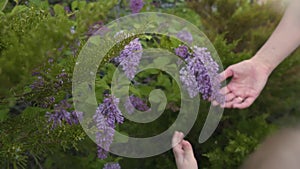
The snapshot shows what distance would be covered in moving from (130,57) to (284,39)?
655mm

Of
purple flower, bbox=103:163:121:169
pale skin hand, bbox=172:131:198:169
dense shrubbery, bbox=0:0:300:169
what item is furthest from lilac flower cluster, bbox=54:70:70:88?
purple flower, bbox=103:163:121:169

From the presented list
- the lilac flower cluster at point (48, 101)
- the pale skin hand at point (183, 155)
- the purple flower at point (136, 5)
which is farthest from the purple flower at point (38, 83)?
the purple flower at point (136, 5)

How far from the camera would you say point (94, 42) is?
4.83 feet

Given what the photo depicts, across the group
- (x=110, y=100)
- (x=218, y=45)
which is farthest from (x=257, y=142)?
(x=110, y=100)

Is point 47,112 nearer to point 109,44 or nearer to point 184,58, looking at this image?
point 109,44

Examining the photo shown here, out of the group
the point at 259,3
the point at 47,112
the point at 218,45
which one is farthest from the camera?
the point at 259,3

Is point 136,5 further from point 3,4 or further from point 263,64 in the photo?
point 3,4

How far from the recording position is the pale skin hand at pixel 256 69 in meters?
1.96

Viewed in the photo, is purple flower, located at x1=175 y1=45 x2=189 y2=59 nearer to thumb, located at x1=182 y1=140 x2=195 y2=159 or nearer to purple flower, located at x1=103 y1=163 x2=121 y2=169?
thumb, located at x1=182 y1=140 x2=195 y2=159

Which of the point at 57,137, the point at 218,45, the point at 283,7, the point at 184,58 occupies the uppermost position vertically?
the point at 283,7

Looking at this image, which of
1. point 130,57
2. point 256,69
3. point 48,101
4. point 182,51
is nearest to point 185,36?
point 182,51

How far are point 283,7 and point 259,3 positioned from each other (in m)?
0.25

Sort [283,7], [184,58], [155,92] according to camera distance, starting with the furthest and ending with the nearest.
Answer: [283,7]
[155,92]
[184,58]

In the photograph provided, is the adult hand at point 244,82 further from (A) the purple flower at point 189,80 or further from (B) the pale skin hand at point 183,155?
(B) the pale skin hand at point 183,155
